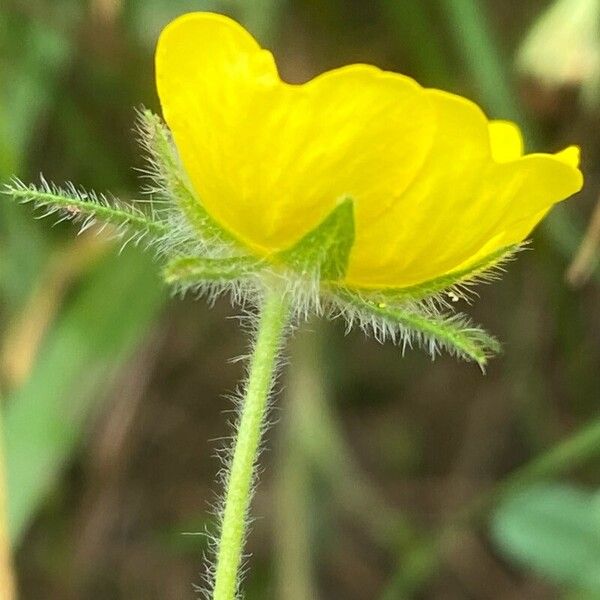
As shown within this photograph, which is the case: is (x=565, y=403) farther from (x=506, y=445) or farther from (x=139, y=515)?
(x=139, y=515)

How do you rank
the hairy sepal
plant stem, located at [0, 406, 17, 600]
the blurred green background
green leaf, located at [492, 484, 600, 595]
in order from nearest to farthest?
the hairy sepal → plant stem, located at [0, 406, 17, 600] → green leaf, located at [492, 484, 600, 595] → the blurred green background

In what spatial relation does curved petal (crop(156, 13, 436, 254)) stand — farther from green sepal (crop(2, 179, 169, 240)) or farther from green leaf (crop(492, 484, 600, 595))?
green leaf (crop(492, 484, 600, 595))

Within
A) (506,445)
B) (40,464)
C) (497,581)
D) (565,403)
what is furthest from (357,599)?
(40,464)

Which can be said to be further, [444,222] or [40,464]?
[40,464]

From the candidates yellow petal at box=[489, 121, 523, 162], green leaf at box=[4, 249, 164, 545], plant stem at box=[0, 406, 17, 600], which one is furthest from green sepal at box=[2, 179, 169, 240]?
green leaf at box=[4, 249, 164, 545]

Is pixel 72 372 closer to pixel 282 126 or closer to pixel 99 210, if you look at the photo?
pixel 99 210

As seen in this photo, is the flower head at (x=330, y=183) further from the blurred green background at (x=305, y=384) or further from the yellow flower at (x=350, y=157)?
the blurred green background at (x=305, y=384)

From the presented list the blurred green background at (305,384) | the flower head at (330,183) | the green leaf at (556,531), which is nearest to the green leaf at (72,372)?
the blurred green background at (305,384)
